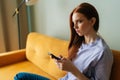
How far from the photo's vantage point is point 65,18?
2.24 meters

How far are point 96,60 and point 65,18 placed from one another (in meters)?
1.09

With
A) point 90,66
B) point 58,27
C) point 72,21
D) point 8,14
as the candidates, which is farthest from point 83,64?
point 8,14

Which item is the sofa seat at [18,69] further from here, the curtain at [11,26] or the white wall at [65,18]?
the curtain at [11,26]

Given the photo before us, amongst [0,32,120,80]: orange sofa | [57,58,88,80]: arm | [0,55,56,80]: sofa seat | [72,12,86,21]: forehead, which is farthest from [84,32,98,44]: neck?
[0,55,56,80]: sofa seat

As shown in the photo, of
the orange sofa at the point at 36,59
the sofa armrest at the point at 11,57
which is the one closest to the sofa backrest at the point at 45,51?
the orange sofa at the point at 36,59

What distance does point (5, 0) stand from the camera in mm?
2934

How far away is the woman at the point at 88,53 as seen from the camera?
1212 mm

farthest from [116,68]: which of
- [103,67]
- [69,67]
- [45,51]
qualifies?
[45,51]

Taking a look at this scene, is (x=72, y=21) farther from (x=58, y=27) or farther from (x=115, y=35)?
(x=58, y=27)

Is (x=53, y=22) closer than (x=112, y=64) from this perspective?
No

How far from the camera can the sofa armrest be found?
2.37 m

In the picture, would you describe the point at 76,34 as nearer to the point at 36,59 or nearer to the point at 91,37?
the point at 91,37

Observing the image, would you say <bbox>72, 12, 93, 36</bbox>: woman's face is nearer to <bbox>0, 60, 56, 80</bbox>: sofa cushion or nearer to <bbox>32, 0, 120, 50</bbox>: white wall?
<bbox>32, 0, 120, 50</bbox>: white wall

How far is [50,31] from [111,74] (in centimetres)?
139
